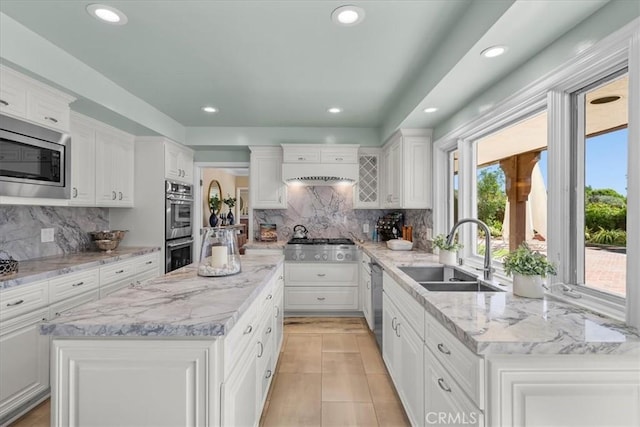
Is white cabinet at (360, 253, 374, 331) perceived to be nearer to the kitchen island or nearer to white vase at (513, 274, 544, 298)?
white vase at (513, 274, 544, 298)

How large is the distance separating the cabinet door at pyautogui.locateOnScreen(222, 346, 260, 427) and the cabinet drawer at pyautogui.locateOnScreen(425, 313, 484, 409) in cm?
87

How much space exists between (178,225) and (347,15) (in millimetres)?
3147

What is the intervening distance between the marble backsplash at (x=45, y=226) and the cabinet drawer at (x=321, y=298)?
90.8 inches

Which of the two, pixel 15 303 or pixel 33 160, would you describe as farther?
pixel 33 160

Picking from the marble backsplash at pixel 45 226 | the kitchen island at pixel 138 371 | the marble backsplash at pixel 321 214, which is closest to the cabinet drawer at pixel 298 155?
the marble backsplash at pixel 321 214

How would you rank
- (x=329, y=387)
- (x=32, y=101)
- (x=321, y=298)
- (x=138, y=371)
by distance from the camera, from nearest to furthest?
(x=138, y=371) → (x=32, y=101) → (x=329, y=387) → (x=321, y=298)

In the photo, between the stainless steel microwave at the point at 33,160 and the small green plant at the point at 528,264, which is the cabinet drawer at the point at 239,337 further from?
the stainless steel microwave at the point at 33,160

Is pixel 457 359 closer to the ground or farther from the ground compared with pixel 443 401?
farther from the ground

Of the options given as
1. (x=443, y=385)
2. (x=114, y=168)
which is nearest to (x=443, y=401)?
(x=443, y=385)

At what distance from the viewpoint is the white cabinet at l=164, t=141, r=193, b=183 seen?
3.61m

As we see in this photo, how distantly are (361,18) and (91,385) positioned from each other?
2125 millimetres

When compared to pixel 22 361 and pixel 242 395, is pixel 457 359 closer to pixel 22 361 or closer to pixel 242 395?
pixel 242 395

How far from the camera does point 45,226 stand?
2756 millimetres

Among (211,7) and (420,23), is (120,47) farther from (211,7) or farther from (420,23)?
(420,23)
